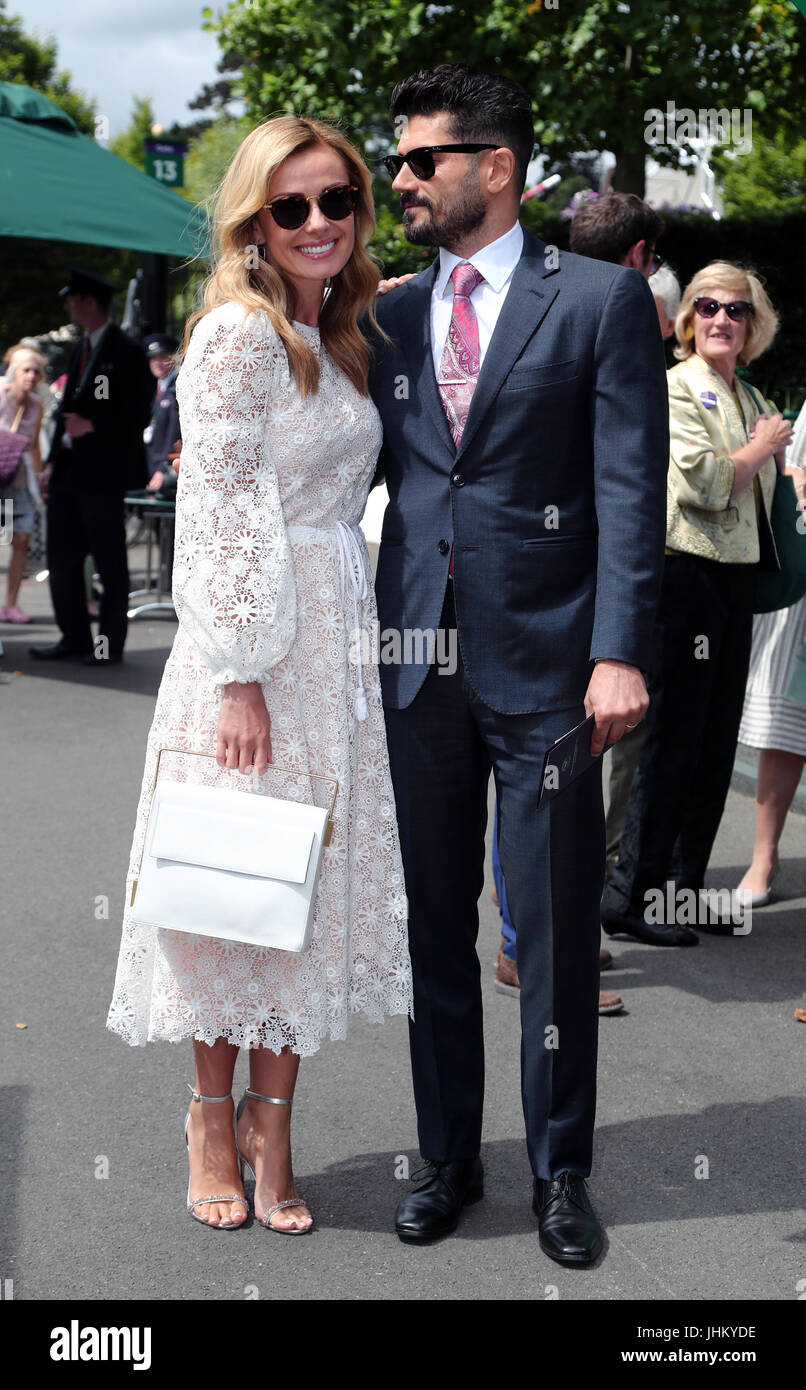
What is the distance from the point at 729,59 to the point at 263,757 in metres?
14.1

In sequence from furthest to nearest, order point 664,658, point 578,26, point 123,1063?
point 578,26
point 664,658
point 123,1063

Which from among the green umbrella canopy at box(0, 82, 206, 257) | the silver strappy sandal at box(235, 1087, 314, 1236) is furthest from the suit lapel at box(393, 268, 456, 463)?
the green umbrella canopy at box(0, 82, 206, 257)

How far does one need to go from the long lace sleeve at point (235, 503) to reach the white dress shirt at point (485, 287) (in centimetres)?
38

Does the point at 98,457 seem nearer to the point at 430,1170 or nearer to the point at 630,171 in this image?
the point at 430,1170

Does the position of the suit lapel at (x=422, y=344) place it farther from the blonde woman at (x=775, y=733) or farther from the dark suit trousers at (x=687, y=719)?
the blonde woman at (x=775, y=733)

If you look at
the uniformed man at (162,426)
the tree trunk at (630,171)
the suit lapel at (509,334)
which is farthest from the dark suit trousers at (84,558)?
the tree trunk at (630,171)

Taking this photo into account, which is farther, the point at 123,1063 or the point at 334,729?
the point at 123,1063

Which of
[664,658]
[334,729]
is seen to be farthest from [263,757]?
[664,658]

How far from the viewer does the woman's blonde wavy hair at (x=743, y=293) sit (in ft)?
16.6

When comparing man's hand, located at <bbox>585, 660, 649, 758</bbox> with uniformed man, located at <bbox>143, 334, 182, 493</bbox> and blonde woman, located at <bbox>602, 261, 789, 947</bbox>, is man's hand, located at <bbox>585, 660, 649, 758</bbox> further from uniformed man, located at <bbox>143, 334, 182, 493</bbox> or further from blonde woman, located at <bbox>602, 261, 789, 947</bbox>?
uniformed man, located at <bbox>143, 334, 182, 493</bbox>

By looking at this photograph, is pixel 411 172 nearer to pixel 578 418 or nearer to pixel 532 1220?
pixel 578 418

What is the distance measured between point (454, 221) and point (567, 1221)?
6.60 ft

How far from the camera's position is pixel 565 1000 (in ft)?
10.3

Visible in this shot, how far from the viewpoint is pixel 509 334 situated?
3.00 m
